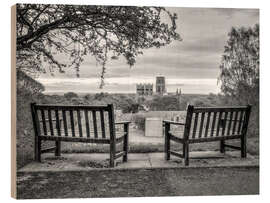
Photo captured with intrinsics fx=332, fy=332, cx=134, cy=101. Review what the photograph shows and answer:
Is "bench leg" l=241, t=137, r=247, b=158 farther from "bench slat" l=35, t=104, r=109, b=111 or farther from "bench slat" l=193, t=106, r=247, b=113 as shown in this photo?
"bench slat" l=35, t=104, r=109, b=111

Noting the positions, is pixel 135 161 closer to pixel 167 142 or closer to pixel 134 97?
pixel 167 142

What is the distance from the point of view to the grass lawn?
416 centimetres

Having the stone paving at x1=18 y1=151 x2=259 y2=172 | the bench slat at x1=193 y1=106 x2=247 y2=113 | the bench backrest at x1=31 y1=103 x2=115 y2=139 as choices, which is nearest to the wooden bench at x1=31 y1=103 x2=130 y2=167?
the bench backrest at x1=31 y1=103 x2=115 y2=139

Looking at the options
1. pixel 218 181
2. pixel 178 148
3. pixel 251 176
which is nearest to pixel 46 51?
pixel 178 148

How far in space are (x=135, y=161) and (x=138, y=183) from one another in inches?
23.8

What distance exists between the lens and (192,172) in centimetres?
457

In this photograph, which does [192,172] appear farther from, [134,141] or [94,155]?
[94,155]

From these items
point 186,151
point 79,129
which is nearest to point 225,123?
point 186,151

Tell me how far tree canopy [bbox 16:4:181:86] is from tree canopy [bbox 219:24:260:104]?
869 mm

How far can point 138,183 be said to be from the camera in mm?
4316

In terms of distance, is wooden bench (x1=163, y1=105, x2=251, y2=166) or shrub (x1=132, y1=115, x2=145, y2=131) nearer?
wooden bench (x1=163, y1=105, x2=251, y2=166)

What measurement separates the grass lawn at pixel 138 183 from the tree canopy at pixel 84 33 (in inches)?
60.4

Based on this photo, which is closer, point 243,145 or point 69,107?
point 69,107
